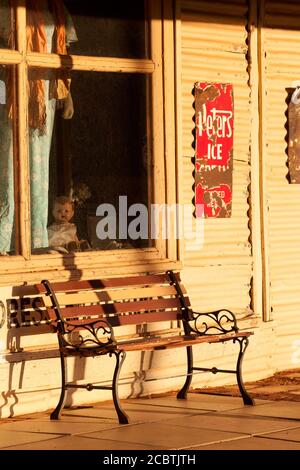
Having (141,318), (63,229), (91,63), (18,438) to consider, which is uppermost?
(91,63)

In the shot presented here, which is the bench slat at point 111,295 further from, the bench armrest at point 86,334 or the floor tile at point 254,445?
the floor tile at point 254,445

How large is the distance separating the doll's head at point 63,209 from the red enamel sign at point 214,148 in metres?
1.23

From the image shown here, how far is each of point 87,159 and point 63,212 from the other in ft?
1.57

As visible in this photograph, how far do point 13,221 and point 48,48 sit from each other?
4.58 ft

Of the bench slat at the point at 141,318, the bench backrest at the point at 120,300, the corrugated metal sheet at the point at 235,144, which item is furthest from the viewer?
the corrugated metal sheet at the point at 235,144

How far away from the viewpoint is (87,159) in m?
10.9

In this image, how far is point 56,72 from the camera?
423 inches

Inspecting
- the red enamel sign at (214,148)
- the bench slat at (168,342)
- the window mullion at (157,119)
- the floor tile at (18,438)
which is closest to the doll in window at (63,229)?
the window mullion at (157,119)

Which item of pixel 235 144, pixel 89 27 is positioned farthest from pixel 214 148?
pixel 89 27

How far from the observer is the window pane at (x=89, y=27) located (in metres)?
10.7

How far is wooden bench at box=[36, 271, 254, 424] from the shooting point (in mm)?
9797

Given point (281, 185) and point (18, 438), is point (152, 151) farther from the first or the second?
point (18, 438)

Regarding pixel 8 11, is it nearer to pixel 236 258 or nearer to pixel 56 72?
pixel 56 72

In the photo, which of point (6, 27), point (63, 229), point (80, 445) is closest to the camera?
point (80, 445)
